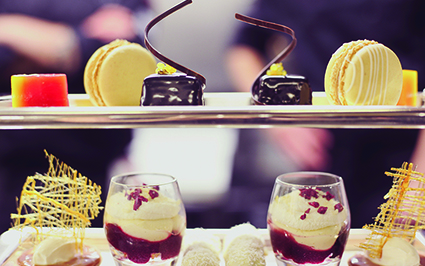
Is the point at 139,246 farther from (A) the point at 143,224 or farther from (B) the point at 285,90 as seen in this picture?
(B) the point at 285,90

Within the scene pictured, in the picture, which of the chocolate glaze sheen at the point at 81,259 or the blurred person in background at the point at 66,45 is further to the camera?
the blurred person in background at the point at 66,45

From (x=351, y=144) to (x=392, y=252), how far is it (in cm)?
28

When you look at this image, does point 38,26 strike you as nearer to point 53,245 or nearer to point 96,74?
point 96,74

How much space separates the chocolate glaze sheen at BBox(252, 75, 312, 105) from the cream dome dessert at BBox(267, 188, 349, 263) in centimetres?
15

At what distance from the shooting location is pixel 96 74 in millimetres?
648

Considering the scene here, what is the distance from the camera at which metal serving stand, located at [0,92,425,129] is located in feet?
1.57

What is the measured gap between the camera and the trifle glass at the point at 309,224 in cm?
56

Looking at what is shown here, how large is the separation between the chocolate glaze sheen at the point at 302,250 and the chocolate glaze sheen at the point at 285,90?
0.68 ft

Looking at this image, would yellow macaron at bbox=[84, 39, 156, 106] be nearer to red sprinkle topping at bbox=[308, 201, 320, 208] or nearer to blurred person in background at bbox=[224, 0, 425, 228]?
blurred person in background at bbox=[224, 0, 425, 228]

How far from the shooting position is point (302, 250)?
0.57m

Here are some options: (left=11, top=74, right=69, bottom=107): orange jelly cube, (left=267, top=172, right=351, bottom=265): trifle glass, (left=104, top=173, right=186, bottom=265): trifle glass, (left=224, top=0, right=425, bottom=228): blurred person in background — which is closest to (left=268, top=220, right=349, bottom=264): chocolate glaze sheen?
(left=267, top=172, right=351, bottom=265): trifle glass

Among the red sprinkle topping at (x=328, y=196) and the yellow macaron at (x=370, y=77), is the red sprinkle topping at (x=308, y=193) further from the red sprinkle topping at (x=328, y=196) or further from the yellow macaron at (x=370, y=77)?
the yellow macaron at (x=370, y=77)

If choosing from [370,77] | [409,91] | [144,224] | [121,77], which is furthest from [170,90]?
[409,91]

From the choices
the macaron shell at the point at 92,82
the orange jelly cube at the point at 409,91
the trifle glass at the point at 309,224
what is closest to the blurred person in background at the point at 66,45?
the macaron shell at the point at 92,82
